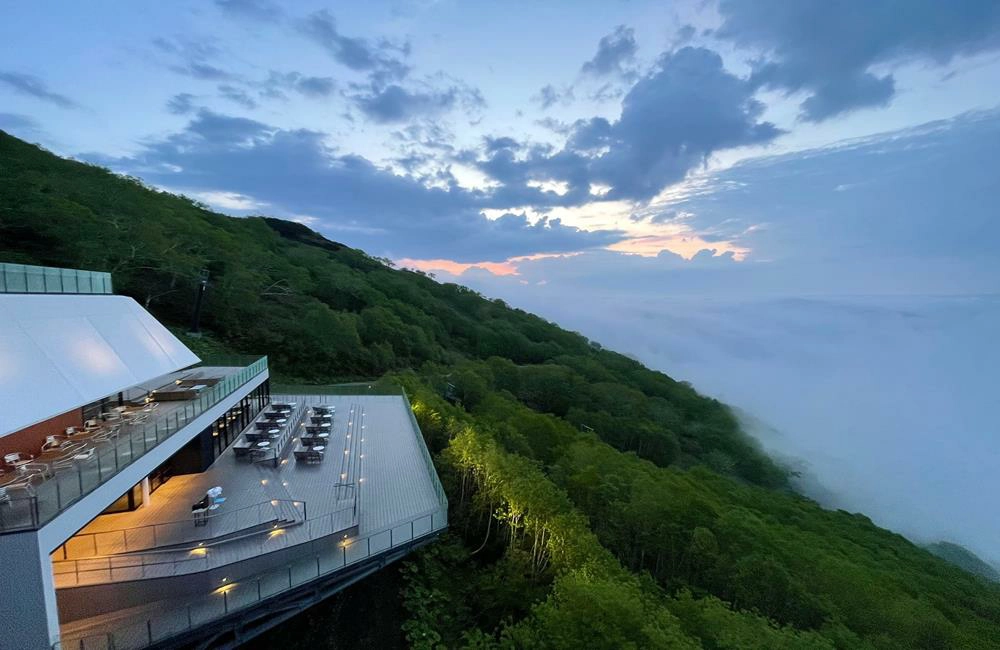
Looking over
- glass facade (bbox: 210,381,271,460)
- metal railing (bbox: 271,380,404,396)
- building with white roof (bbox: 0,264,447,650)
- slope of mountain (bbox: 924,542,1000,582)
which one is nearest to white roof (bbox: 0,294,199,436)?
building with white roof (bbox: 0,264,447,650)

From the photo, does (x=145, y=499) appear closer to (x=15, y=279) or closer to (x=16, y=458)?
(x=16, y=458)

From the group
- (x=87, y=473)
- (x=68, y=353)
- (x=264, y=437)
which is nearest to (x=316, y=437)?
(x=264, y=437)

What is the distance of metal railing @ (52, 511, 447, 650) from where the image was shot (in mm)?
9539

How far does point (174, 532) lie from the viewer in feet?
39.4

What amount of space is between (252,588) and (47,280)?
10404 millimetres

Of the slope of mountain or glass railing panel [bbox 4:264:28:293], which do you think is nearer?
glass railing panel [bbox 4:264:28:293]

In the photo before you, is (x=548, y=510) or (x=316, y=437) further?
(x=316, y=437)

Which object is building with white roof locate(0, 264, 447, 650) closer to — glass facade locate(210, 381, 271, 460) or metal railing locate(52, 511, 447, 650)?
metal railing locate(52, 511, 447, 650)

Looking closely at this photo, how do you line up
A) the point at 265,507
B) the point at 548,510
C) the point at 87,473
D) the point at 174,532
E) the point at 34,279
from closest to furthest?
the point at 87,473
the point at 174,532
the point at 34,279
the point at 265,507
the point at 548,510

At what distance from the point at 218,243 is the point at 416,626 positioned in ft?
162

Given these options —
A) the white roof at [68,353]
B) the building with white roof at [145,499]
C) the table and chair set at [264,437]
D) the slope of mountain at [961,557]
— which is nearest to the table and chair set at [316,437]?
the building with white roof at [145,499]

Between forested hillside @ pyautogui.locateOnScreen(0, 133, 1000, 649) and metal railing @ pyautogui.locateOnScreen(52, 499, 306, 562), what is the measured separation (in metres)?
3.11

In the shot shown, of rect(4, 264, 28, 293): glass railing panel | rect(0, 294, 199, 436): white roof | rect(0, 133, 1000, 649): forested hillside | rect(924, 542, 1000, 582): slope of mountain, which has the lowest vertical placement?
rect(924, 542, 1000, 582): slope of mountain

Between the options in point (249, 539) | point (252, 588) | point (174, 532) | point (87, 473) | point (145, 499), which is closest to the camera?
point (87, 473)
